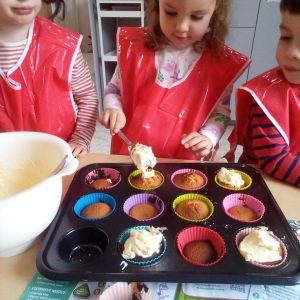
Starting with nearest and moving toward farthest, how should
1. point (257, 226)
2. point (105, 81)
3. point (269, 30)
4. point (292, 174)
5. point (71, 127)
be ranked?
1. point (257, 226)
2. point (292, 174)
3. point (71, 127)
4. point (269, 30)
5. point (105, 81)

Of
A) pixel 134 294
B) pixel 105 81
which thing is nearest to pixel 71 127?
pixel 134 294

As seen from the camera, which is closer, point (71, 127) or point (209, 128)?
point (209, 128)

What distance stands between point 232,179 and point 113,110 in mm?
441

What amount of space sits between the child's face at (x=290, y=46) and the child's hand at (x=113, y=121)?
1.63ft

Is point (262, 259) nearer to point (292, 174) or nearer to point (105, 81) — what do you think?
point (292, 174)

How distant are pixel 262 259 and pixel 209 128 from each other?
556 millimetres

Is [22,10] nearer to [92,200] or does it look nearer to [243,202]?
[92,200]

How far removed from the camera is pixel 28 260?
0.61m

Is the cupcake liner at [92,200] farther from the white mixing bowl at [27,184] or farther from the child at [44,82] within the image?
the child at [44,82]

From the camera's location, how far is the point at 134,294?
543 millimetres

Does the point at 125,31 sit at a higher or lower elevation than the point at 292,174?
higher

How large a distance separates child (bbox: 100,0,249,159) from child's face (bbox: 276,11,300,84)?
0.72 ft

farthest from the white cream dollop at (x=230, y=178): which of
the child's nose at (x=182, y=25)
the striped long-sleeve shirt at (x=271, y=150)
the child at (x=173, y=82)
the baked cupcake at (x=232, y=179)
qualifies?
Result: the child's nose at (x=182, y=25)

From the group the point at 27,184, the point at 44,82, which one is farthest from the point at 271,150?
the point at 44,82
